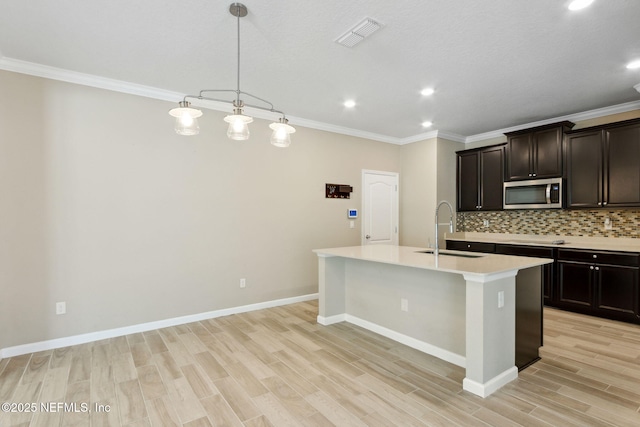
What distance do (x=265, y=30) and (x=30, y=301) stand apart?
3.36 meters

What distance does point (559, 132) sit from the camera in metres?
4.51

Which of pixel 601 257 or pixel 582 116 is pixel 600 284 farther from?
pixel 582 116

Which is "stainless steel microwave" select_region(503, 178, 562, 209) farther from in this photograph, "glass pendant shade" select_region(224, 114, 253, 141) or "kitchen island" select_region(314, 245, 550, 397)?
"glass pendant shade" select_region(224, 114, 253, 141)

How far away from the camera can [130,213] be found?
11.7 ft

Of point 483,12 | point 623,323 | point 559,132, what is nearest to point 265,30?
point 483,12

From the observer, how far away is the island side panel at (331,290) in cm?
385

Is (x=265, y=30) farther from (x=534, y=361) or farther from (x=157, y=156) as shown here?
(x=534, y=361)

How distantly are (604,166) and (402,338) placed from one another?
3.51 meters

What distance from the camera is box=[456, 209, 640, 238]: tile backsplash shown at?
4.26 metres

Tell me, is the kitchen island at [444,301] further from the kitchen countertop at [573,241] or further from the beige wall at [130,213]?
the kitchen countertop at [573,241]

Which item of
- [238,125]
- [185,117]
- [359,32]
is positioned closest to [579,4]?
[359,32]

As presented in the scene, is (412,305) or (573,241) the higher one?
(573,241)

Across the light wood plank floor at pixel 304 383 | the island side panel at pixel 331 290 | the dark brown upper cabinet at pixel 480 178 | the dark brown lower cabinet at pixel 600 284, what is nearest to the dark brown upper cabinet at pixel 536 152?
the dark brown upper cabinet at pixel 480 178

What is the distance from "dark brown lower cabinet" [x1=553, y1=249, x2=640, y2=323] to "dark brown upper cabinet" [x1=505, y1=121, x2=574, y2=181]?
1216 mm
